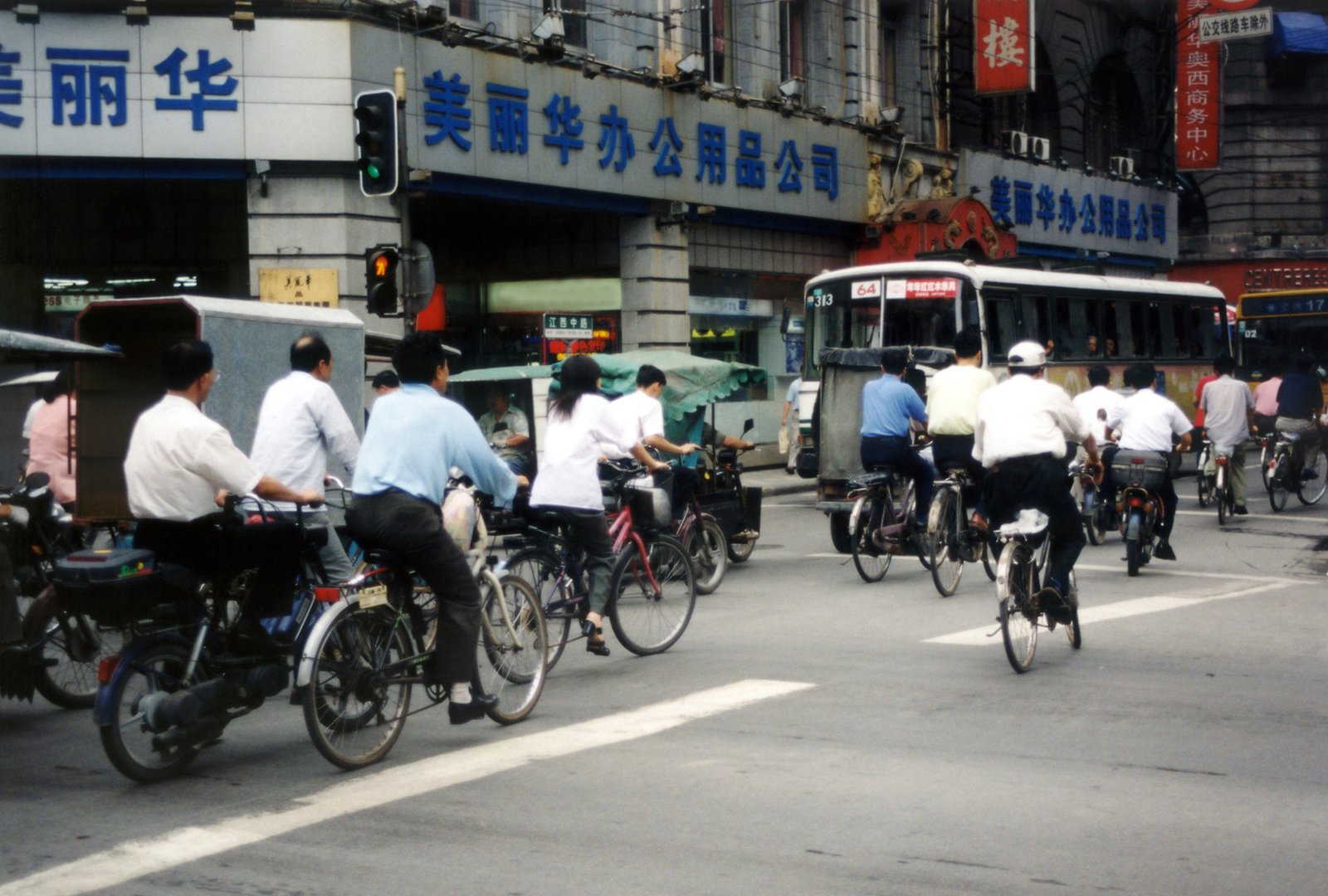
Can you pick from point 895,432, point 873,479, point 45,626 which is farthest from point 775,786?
point 895,432

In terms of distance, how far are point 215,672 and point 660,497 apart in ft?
10.9

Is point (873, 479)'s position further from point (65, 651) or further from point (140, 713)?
point (140, 713)

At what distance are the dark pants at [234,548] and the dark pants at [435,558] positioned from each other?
34cm

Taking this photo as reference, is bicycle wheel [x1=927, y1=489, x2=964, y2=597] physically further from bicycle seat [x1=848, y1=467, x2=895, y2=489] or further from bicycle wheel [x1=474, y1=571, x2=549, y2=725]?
bicycle wheel [x1=474, y1=571, x2=549, y2=725]

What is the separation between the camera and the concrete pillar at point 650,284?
977 inches

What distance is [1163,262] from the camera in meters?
43.2

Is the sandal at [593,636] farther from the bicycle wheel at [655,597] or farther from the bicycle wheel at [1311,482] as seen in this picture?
the bicycle wheel at [1311,482]

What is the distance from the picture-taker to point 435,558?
22.5 ft

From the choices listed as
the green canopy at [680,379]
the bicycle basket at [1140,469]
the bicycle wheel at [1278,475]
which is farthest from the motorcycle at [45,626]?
the bicycle wheel at [1278,475]

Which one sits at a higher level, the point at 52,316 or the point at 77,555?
the point at 52,316

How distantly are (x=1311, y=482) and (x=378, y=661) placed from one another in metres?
17.4

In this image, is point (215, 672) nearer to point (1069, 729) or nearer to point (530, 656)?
point (530, 656)

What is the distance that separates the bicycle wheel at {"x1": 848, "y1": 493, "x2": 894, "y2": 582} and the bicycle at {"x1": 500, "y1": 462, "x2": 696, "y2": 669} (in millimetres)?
3008

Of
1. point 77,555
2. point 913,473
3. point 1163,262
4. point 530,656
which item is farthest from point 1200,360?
point 77,555
